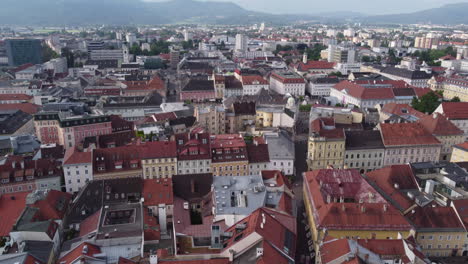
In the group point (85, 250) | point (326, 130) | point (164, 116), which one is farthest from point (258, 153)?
point (85, 250)

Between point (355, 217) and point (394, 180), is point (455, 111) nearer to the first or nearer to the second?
point (394, 180)

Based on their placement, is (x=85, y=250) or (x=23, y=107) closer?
(x=85, y=250)

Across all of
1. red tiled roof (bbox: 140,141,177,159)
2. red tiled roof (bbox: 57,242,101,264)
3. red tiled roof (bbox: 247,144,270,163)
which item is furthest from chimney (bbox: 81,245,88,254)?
red tiled roof (bbox: 247,144,270,163)

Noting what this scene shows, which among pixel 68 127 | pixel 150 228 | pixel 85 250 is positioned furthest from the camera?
pixel 68 127

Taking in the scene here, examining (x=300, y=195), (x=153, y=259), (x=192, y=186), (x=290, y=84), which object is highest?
(x=153, y=259)

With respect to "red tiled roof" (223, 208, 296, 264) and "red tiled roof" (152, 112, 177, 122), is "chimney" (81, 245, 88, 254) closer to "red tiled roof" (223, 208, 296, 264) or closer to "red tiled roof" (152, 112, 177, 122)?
"red tiled roof" (223, 208, 296, 264)

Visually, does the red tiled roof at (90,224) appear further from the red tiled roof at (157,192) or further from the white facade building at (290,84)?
the white facade building at (290,84)
